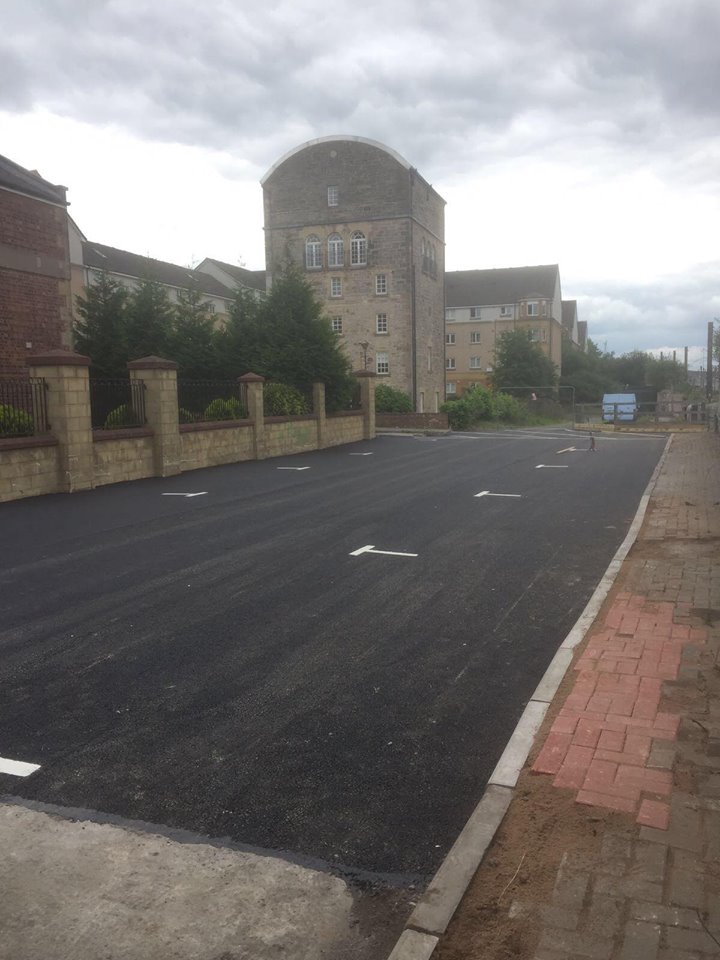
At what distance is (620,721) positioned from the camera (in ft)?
14.8

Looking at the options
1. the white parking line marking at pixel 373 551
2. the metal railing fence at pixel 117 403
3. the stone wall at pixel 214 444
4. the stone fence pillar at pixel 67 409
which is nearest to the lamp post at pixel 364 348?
the stone wall at pixel 214 444

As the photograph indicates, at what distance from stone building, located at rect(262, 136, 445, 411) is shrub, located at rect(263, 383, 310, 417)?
A: 23105 mm

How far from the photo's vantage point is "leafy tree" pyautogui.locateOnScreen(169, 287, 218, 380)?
26.0m

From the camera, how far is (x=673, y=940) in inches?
108

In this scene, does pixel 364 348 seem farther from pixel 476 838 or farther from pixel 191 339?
pixel 476 838

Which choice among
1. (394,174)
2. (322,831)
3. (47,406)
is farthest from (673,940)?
(394,174)

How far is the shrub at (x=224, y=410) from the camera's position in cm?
2219

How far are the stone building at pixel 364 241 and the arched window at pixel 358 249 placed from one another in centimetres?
6

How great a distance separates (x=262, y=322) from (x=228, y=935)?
2761 cm

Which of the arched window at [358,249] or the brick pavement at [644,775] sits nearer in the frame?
the brick pavement at [644,775]

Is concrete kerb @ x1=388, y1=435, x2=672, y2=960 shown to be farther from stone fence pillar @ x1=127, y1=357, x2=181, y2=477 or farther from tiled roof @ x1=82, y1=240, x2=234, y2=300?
tiled roof @ x1=82, y1=240, x2=234, y2=300

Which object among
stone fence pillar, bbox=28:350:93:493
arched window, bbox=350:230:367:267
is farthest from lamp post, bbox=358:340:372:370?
stone fence pillar, bbox=28:350:93:493

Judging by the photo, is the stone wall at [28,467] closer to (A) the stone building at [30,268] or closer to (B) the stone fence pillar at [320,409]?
(A) the stone building at [30,268]

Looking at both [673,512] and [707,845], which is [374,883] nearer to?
[707,845]
